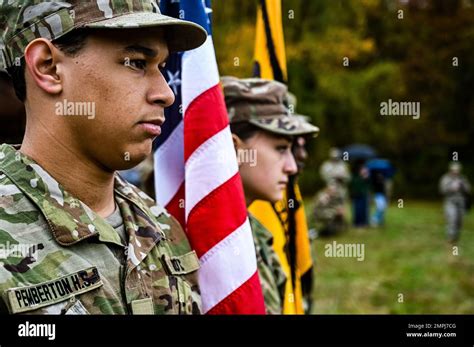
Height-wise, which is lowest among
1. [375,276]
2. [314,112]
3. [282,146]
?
[314,112]

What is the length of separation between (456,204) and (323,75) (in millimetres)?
6785

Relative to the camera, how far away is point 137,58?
1.70 meters

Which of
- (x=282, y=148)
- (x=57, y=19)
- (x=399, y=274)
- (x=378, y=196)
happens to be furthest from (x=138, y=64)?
(x=378, y=196)

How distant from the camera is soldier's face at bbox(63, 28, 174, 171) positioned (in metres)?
1.65

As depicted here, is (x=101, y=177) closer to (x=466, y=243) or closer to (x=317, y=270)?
(x=317, y=270)

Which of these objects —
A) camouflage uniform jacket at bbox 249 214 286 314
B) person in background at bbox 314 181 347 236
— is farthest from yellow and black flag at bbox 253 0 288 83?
person in background at bbox 314 181 347 236

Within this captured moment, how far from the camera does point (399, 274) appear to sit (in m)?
9.70

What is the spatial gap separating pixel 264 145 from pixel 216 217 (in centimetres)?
79

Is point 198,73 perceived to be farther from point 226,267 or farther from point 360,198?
point 360,198

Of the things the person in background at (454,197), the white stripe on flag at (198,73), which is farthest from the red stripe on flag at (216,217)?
the person in background at (454,197)

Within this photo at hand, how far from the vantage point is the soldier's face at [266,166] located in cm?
291

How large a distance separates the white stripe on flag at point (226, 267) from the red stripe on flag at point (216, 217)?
0.02 meters

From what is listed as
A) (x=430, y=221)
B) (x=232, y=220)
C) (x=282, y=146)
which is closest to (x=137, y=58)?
(x=232, y=220)

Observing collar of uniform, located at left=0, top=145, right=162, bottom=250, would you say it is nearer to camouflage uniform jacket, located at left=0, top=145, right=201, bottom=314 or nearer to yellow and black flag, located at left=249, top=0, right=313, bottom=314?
camouflage uniform jacket, located at left=0, top=145, right=201, bottom=314
